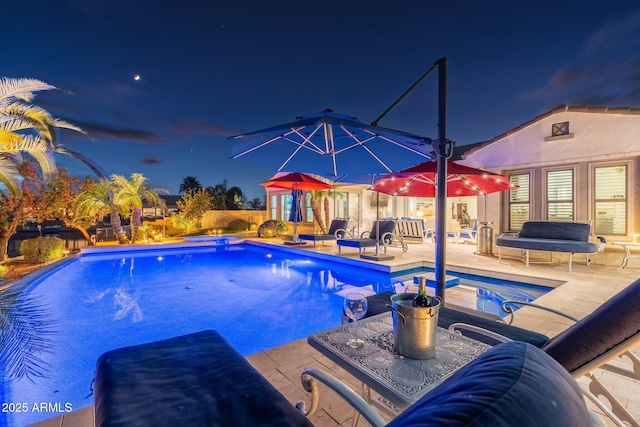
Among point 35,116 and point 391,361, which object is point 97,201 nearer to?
point 35,116

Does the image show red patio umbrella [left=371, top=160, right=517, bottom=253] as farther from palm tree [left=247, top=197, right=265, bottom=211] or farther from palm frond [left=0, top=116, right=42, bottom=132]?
palm tree [left=247, top=197, right=265, bottom=211]

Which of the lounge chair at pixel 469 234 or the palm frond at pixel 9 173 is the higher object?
the palm frond at pixel 9 173

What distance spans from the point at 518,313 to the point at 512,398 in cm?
429

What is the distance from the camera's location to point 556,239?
715 centimetres

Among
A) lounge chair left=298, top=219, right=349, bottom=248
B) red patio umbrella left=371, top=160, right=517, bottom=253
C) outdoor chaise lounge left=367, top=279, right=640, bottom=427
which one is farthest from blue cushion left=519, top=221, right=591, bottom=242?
outdoor chaise lounge left=367, top=279, right=640, bottom=427

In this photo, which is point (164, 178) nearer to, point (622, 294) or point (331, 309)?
point (331, 309)

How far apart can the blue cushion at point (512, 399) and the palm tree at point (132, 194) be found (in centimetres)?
1465

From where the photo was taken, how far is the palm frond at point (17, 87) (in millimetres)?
4230

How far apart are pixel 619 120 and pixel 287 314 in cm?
869

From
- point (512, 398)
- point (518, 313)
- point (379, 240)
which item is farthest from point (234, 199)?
point (512, 398)

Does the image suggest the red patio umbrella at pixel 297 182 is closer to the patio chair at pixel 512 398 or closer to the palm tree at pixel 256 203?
the patio chair at pixel 512 398

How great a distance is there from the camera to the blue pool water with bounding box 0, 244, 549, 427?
3088 mm

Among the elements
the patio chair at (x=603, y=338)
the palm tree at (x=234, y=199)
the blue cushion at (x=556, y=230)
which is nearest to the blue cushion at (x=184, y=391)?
the patio chair at (x=603, y=338)

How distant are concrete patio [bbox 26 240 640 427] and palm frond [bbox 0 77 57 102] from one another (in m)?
4.68
